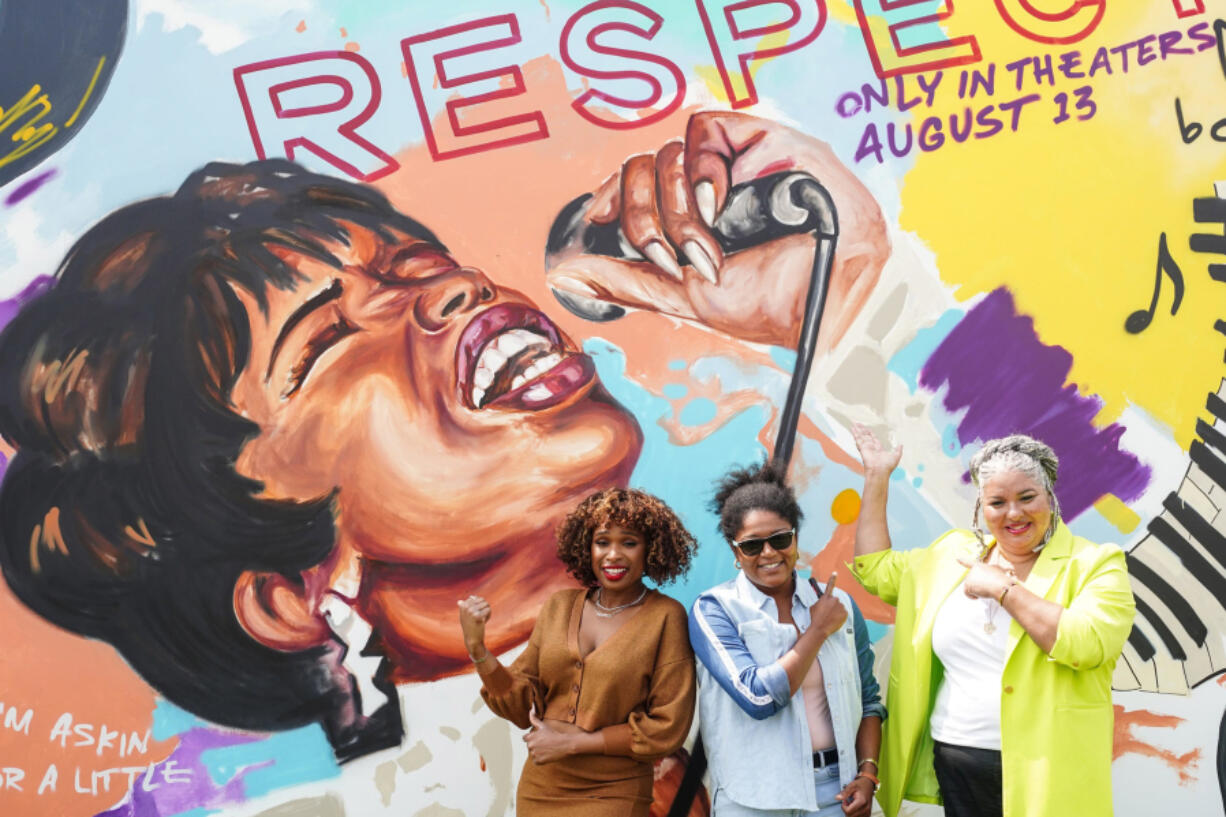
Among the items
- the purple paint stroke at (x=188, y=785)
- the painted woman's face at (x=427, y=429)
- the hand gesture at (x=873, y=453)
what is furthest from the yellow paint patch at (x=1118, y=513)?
the purple paint stroke at (x=188, y=785)

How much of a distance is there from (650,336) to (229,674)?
1976 mm

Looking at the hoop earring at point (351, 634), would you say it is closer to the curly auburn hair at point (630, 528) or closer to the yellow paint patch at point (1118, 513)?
the curly auburn hair at point (630, 528)

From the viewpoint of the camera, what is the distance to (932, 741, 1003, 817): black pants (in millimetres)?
2857

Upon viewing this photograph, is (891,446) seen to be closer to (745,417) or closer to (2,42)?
(745,417)

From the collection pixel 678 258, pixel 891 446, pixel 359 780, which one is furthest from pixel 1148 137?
pixel 359 780

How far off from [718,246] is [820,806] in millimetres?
2031

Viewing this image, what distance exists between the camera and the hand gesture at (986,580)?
280 cm

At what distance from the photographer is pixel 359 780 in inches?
149

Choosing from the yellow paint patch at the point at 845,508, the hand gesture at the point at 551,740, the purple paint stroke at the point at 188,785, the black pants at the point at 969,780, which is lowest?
the black pants at the point at 969,780

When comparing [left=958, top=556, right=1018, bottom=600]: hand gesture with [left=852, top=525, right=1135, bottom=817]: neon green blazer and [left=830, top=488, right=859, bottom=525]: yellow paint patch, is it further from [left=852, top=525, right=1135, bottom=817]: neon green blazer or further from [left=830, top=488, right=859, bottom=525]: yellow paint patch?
[left=830, top=488, right=859, bottom=525]: yellow paint patch

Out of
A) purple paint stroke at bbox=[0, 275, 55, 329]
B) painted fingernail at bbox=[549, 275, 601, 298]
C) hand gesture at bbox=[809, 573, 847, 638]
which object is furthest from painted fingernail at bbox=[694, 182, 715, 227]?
purple paint stroke at bbox=[0, 275, 55, 329]

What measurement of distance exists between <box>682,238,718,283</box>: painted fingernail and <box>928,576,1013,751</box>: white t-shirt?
5.04 ft

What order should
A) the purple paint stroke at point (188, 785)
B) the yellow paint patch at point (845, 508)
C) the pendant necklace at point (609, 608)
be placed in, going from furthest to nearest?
the yellow paint patch at point (845, 508), the purple paint stroke at point (188, 785), the pendant necklace at point (609, 608)

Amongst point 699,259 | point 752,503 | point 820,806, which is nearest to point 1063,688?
point 820,806
